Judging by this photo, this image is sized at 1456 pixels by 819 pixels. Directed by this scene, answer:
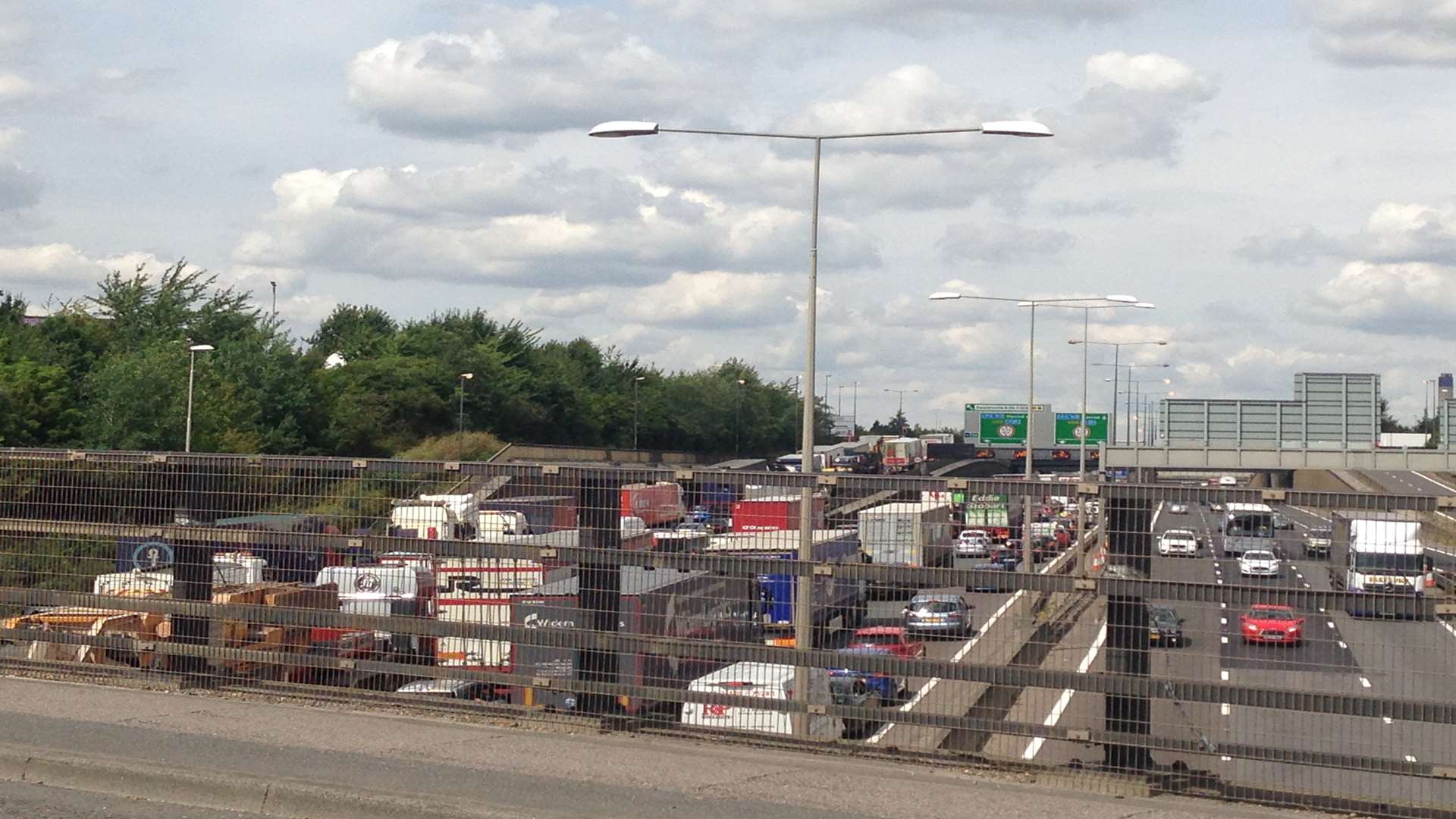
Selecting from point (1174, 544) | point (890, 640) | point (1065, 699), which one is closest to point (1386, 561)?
point (1174, 544)

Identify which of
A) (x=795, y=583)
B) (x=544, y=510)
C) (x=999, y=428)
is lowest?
(x=795, y=583)

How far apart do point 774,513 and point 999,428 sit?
7810 centimetres

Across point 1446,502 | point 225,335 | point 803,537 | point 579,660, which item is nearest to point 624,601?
point 579,660

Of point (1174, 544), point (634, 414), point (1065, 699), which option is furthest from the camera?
point (634, 414)

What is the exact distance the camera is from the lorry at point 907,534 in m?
8.73

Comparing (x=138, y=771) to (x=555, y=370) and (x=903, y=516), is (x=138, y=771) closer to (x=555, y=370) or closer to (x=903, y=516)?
(x=903, y=516)

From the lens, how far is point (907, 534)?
888cm

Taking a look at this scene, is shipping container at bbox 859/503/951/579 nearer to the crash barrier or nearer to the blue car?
the crash barrier

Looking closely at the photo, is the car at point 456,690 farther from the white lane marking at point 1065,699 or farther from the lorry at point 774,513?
the white lane marking at point 1065,699

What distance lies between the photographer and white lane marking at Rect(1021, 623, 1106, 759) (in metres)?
8.44

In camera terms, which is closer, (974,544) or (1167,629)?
(1167,629)

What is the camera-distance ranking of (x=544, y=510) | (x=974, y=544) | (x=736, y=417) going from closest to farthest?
(x=974, y=544)
(x=544, y=510)
(x=736, y=417)

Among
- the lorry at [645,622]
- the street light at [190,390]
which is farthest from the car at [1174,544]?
the street light at [190,390]

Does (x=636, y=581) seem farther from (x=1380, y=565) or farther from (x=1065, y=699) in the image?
(x=1380, y=565)
